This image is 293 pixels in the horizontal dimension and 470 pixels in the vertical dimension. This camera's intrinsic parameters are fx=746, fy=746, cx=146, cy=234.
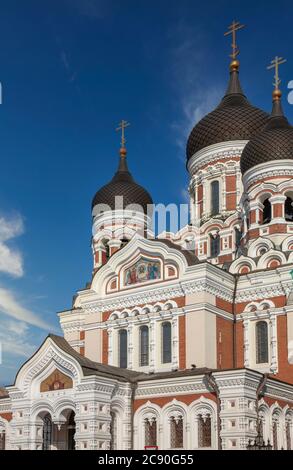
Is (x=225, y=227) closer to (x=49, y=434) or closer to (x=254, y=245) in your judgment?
(x=254, y=245)

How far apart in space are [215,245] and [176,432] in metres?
9.37

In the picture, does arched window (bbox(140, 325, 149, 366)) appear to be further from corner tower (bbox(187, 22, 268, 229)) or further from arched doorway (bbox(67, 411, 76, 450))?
corner tower (bbox(187, 22, 268, 229))

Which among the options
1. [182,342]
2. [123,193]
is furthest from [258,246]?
[123,193]

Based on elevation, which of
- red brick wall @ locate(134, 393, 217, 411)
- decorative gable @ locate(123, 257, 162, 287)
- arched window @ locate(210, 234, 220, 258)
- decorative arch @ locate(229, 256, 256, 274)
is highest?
arched window @ locate(210, 234, 220, 258)

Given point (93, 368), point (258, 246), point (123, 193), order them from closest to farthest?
1. point (93, 368)
2. point (258, 246)
3. point (123, 193)

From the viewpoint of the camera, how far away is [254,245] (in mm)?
24969

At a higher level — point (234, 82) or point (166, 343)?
point (234, 82)

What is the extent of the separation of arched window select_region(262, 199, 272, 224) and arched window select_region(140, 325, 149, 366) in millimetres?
5762

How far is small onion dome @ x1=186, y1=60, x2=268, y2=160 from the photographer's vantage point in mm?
28906

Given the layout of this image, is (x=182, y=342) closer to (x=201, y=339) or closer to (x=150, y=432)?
(x=201, y=339)

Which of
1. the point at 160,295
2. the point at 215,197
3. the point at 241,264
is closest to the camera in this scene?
the point at 160,295

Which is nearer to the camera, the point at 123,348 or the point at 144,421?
the point at 144,421

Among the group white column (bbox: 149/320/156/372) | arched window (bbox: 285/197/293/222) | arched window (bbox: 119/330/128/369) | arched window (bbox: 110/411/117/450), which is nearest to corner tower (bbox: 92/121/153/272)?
arched window (bbox: 119/330/128/369)

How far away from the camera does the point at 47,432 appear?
21703mm
